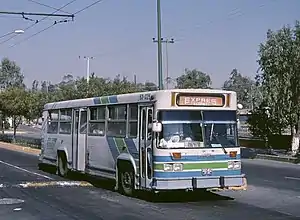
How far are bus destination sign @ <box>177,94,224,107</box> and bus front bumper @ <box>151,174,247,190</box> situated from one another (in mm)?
A: 1691

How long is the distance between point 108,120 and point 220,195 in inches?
142

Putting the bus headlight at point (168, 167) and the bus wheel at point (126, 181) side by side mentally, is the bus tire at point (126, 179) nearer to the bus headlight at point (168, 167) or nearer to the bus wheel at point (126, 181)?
the bus wheel at point (126, 181)

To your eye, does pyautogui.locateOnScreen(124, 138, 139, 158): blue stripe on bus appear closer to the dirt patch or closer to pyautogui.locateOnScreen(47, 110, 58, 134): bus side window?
pyautogui.locateOnScreen(47, 110, 58, 134): bus side window

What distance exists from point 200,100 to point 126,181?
9.38 ft

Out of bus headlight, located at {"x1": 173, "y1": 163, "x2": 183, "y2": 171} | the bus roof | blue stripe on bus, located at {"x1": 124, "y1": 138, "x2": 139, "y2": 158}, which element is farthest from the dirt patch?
bus headlight, located at {"x1": 173, "y1": 163, "x2": 183, "y2": 171}

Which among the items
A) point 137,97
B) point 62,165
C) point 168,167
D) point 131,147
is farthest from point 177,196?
point 62,165

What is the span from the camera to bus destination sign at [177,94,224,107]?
14.0 metres

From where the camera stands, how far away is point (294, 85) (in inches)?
1318

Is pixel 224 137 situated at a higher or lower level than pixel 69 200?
higher

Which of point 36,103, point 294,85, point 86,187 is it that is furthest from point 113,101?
point 36,103

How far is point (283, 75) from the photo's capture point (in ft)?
110

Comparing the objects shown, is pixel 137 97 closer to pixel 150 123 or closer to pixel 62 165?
pixel 150 123

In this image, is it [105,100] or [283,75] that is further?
[283,75]

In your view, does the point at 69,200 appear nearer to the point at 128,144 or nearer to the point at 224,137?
the point at 128,144
